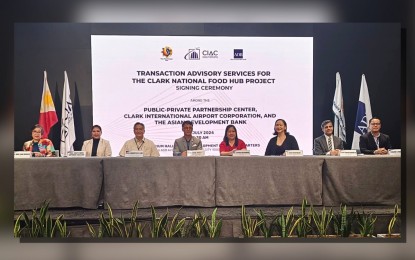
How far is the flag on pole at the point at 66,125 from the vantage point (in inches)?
156

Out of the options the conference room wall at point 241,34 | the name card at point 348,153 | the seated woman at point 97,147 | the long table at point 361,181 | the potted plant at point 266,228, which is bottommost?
the potted plant at point 266,228

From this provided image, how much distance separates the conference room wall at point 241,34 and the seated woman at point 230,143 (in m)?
0.63

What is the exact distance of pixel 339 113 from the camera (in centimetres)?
403

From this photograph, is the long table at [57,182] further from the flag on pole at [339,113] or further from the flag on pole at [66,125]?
the flag on pole at [339,113]

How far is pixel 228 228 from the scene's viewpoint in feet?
13.2

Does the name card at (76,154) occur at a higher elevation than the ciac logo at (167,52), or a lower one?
lower

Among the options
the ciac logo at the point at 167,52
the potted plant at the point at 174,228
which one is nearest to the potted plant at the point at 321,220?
the potted plant at the point at 174,228

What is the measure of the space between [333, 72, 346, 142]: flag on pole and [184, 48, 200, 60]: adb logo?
1.17m

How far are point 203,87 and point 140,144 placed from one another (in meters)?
0.70

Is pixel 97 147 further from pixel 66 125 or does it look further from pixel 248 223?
pixel 248 223

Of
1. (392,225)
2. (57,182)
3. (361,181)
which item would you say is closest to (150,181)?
(57,182)

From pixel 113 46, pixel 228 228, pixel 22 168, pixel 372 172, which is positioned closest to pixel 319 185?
pixel 372 172
